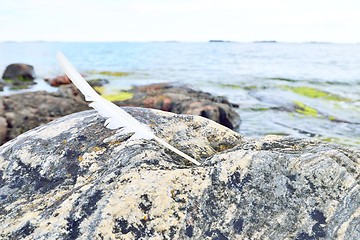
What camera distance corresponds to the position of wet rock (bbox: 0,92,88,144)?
36.0 feet

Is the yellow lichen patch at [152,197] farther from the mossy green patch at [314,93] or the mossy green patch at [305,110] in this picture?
the mossy green patch at [314,93]

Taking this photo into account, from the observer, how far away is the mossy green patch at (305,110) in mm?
16062

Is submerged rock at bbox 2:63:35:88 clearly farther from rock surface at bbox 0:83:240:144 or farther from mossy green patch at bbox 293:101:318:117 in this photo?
mossy green patch at bbox 293:101:318:117

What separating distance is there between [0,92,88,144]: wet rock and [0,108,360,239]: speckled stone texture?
8.58 meters

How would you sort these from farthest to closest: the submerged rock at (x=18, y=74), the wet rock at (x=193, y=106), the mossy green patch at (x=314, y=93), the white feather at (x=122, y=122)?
the submerged rock at (x=18, y=74)
the mossy green patch at (x=314, y=93)
the wet rock at (x=193, y=106)
the white feather at (x=122, y=122)

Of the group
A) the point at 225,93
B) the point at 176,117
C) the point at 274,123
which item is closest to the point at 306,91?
the point at 225,93

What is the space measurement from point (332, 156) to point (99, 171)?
143 centimetres

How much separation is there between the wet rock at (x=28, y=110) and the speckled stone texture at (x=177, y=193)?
28.1 feet

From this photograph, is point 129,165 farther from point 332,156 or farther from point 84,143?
point 332,156

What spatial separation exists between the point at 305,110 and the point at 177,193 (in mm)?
15300

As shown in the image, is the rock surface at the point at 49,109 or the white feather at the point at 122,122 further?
the rock surface at the point at 49,109

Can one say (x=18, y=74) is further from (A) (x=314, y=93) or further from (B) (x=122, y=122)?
(B) (x=122, y=122)

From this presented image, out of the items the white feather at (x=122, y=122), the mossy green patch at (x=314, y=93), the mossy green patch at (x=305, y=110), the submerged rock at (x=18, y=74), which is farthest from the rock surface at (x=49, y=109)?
the submerged rock at (x=18, y=74)

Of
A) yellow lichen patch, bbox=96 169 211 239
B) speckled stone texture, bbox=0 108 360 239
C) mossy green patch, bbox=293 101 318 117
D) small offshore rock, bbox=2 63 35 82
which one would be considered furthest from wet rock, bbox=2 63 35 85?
yellow lichen patch, bbox=96 169 211 239
